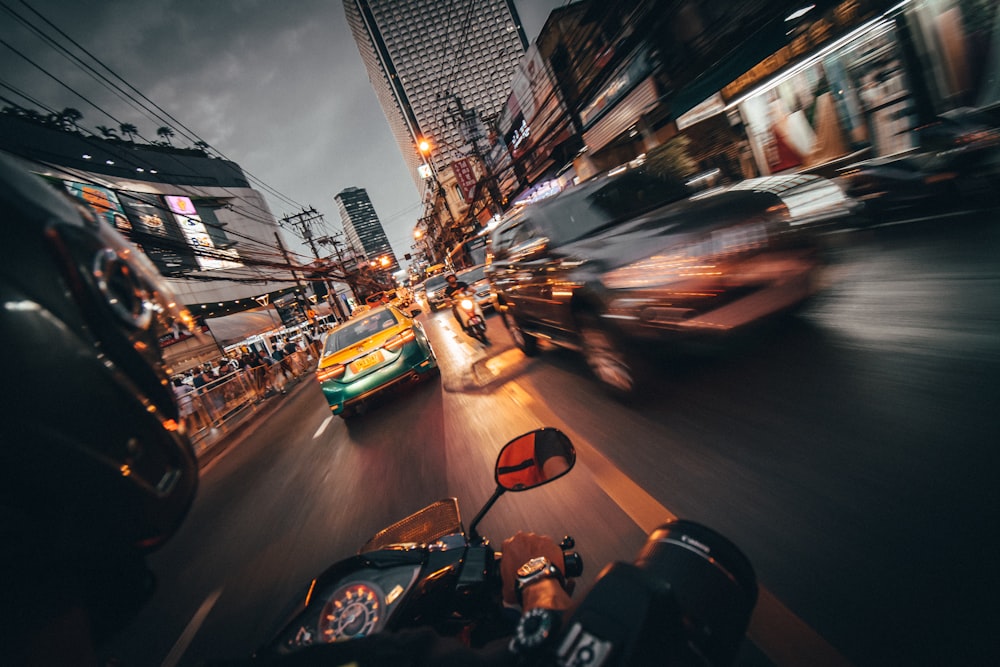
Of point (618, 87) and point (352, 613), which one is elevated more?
point (618, 87)

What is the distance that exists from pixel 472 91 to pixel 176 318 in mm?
85323

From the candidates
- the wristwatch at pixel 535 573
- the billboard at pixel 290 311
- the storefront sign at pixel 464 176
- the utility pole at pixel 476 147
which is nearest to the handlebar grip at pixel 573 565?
the wristwatch at pixel 535 573

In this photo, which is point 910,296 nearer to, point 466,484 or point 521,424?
point 521,424

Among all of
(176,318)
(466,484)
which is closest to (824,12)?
(466,484)

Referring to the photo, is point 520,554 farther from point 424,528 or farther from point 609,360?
point 609,360

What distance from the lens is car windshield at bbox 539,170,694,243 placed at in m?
4.30

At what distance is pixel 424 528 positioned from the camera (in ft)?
6.57

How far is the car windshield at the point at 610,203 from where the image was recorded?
14.1 ft

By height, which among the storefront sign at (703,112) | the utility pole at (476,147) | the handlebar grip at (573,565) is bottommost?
the handlebar grip at (573,565)

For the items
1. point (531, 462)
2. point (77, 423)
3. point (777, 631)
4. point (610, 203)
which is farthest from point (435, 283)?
point (77, 423)

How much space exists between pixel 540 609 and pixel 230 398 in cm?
1544

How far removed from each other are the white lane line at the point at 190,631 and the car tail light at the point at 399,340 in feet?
11.6

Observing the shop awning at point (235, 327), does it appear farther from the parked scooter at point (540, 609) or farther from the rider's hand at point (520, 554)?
the rider's hand at point (520, 554)

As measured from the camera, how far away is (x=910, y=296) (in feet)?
12.7
